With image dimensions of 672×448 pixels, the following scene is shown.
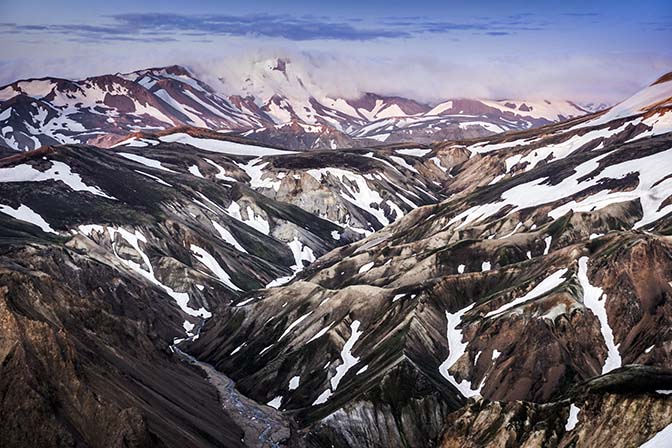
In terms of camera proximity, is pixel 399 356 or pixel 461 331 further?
pixel 461 331

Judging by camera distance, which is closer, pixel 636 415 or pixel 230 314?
pixel 636 415

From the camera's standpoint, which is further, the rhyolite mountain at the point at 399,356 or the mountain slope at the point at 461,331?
the mountain slope at the point at 461,331

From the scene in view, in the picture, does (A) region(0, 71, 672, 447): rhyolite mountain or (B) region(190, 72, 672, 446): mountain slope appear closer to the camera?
(A) region(0, 71, 672, 447): rhyolite mountain

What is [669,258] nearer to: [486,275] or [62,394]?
[486,275]

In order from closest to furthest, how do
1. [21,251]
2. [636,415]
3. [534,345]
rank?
[636,415] → [534,345] → [21,251]

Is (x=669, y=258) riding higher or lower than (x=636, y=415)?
lower

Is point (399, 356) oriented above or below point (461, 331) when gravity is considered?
above

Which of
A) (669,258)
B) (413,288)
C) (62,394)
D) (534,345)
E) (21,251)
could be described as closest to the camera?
(62,394)

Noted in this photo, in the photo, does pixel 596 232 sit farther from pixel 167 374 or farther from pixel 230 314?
pixel 167 374

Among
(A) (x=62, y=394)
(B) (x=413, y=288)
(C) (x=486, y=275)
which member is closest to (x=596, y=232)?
(C) (x=486, y=275)

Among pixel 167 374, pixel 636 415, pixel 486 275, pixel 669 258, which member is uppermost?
pixel 636 415
